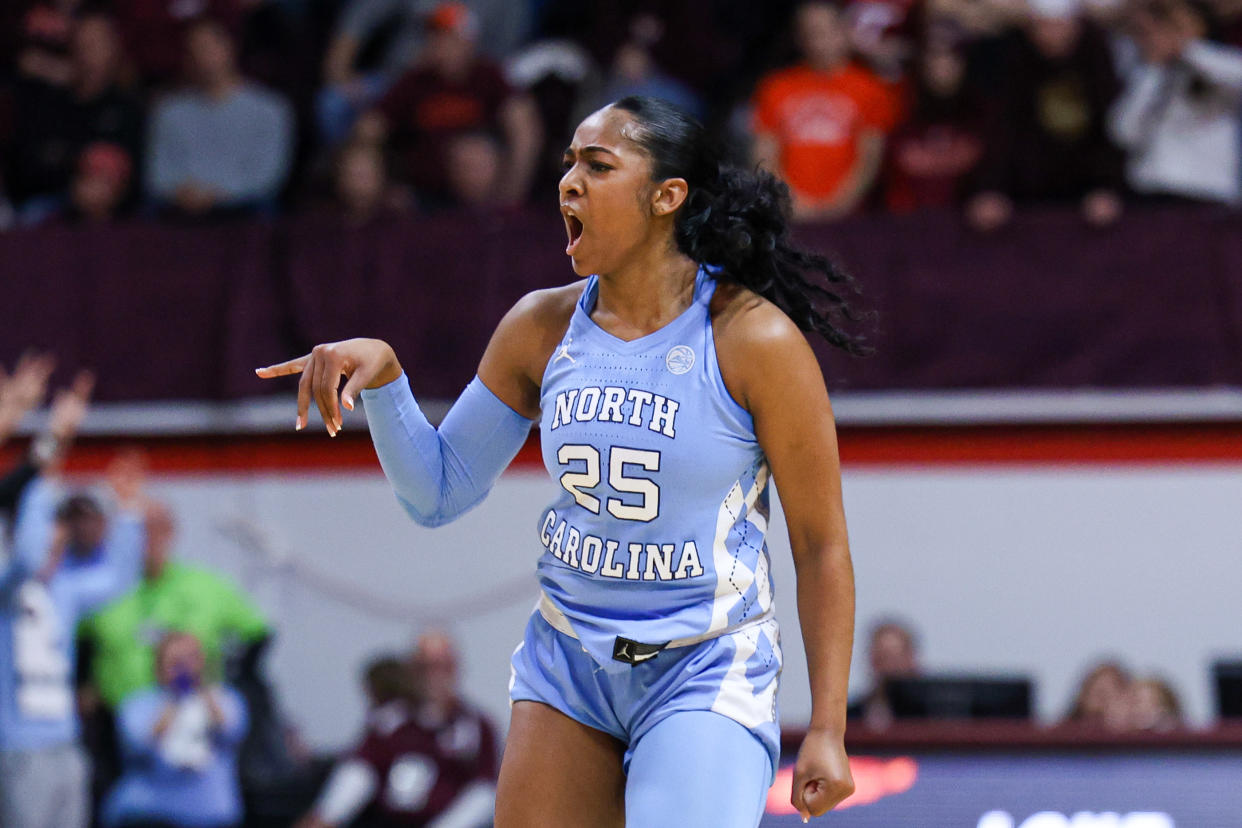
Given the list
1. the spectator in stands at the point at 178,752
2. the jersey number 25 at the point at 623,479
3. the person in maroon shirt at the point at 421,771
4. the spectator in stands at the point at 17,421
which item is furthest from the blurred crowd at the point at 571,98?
the jersey number 25 at the point at 623,479

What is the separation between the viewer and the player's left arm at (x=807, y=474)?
2791 millimetres

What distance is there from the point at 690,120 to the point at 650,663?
1.04 meters

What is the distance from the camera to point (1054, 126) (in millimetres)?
7844

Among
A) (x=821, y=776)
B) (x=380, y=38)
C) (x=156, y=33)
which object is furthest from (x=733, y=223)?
(x=156, y=33)

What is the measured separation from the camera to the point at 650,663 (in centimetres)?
285

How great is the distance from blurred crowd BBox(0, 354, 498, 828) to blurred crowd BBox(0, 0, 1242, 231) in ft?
5.22

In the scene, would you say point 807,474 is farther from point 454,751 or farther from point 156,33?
point 156,33

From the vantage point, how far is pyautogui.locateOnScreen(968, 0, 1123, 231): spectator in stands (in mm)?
7809

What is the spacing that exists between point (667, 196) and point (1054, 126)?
5388mm

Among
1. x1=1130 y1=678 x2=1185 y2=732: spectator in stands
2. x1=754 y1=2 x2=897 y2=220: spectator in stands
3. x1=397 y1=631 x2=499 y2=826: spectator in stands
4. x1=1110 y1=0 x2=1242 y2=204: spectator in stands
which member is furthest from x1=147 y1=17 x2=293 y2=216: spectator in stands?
x1=1130 y1=678 x2=1185 y2=732: spectator in stands

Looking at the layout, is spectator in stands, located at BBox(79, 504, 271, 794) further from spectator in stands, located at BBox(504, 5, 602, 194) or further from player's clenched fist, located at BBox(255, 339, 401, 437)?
player's clenched fist, located at BBox(255, 339, 401, 437)

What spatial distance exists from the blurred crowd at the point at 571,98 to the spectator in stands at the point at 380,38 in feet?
0.05

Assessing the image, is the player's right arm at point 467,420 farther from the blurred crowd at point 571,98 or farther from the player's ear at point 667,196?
the blurred crowd at point 571,98

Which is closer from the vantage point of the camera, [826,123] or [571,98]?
[826,123]
